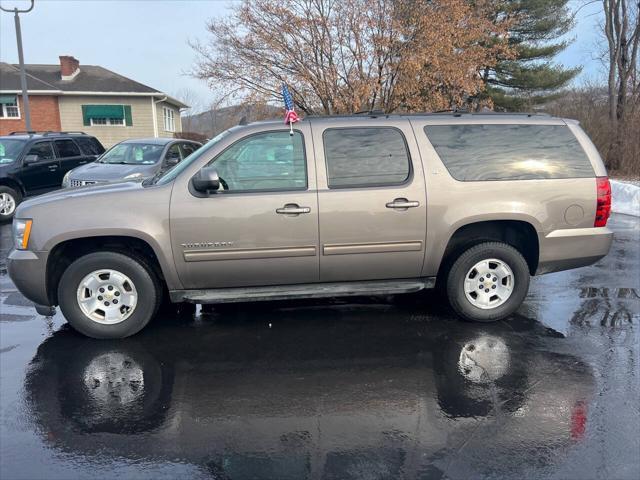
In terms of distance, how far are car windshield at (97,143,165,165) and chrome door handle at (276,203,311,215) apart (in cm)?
747

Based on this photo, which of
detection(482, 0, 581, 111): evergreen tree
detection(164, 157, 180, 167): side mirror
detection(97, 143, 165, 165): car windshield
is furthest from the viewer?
detection(482, 0, 581, 111): evergreen tree

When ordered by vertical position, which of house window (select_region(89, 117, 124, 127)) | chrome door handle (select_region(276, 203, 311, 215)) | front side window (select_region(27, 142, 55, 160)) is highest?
house window (select_region(89, 117, 124, 127))

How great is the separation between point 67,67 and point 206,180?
1311 inches

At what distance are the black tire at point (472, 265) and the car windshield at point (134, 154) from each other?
8.17 meters

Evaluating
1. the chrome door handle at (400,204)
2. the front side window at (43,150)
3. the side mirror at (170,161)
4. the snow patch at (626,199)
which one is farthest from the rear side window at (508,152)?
the front side window at (43,150)

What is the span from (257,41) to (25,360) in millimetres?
14729

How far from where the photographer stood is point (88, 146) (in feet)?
45.8

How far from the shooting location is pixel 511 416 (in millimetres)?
3264

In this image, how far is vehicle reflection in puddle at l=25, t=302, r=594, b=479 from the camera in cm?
287

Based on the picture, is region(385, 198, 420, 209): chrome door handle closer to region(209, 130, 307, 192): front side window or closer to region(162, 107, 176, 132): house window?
region(209, 130, 307, 192): front side window

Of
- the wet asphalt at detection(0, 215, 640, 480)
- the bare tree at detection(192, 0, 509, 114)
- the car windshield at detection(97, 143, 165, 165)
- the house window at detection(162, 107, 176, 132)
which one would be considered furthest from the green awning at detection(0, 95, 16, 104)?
the wet asphalt at detection(0, 215, 640, 480)

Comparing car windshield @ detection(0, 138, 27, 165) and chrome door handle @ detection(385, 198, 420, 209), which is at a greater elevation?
car windshield @ detection(0, 138, 27, 165)

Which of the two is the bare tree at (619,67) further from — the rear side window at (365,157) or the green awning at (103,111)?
the green awning at (103,111)

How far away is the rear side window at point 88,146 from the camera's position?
13608 mm
